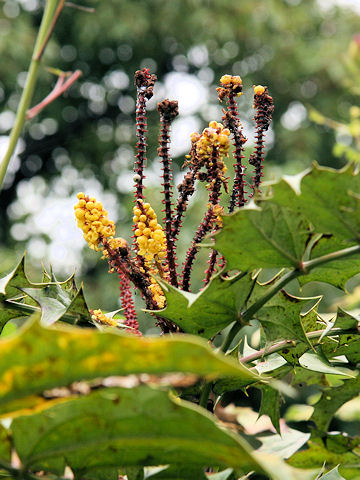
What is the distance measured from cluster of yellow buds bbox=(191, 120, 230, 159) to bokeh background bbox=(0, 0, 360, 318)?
5346 mm

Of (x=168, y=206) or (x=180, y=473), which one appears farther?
(x=168, y=206)

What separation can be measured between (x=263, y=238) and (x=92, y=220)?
17 cm

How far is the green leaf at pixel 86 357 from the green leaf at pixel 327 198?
18 cm

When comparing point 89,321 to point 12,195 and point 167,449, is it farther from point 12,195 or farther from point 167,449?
point 12,195

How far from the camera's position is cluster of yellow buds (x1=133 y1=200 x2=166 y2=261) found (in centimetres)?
52

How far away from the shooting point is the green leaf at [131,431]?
0.97 feet

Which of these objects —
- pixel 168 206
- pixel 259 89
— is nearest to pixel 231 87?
pixel 259 89

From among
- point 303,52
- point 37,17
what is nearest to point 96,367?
point 303,52

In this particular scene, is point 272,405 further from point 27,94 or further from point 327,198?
point 27,94

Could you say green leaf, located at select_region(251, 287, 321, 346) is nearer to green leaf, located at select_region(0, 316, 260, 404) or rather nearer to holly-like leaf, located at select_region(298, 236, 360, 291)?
holly-like leaf, located at select_region(298, 236, 360, 291)

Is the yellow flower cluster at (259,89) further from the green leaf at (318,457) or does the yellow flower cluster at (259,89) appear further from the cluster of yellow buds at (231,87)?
the green leaf at (318,457)

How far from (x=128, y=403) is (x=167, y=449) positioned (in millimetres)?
46

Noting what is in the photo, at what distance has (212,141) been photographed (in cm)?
51

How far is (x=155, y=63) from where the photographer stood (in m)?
7.04
